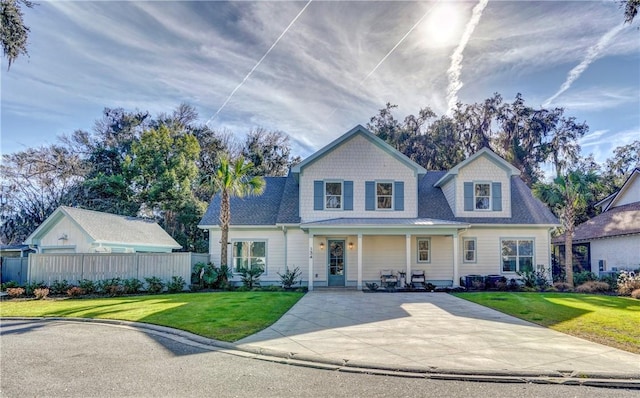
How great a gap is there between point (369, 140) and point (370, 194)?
2.61 m

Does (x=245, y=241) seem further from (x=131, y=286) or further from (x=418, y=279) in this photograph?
(x=418, y=279)

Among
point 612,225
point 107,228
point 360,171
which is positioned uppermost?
point 360,171

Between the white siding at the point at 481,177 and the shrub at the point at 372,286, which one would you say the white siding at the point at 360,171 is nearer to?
the white siding at the point at 481,177

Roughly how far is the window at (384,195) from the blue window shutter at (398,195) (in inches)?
7.5

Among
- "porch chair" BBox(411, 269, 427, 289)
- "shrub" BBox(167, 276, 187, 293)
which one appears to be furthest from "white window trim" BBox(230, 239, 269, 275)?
"porch chair" BBox(411, 269, 427, 289)

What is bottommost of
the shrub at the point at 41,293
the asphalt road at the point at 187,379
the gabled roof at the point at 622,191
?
the shrub at the point at 41,293

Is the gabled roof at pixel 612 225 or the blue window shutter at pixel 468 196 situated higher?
the blue window shutter at pixel 468 196

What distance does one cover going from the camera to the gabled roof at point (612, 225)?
2131 centimetres

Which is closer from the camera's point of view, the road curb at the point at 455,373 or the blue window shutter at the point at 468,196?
the road curb at the point at 455,373

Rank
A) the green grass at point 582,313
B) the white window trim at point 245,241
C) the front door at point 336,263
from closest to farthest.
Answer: the green grass at point 582,313, the front door at point 336,263, the white window trim at point 245,241

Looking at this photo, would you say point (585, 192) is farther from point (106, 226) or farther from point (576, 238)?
point (106, 226)

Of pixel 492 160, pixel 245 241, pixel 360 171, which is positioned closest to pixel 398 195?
pixel 360 171

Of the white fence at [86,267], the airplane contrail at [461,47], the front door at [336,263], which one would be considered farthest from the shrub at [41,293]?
the airplane contrail at [461,47]

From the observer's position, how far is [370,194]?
20.5 meters
